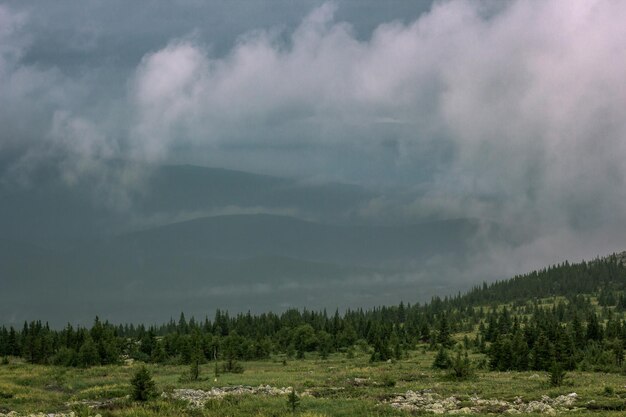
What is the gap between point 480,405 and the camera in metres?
36.5

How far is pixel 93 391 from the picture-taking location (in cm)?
5100

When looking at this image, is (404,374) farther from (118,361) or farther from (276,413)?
(118,361)

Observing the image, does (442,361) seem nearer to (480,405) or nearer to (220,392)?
(220,392)

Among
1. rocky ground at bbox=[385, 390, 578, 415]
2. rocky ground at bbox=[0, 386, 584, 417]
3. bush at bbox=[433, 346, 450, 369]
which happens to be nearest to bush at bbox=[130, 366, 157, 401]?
rocky ground at bbox=[0, 386, 584, 417]

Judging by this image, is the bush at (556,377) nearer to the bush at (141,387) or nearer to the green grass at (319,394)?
the green grass at (319,394)

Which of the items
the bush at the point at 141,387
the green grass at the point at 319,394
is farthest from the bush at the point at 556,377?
the bush at the point at 141,387

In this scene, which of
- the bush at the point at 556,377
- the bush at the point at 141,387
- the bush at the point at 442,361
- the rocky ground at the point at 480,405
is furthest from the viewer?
the bush at the point at 442,361

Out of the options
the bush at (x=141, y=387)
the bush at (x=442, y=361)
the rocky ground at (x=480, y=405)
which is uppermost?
the bush at (x=141, y=387)

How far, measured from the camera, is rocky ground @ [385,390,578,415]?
33625 millimetres

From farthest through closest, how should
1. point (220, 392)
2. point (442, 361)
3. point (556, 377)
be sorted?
point (442, 361) → point (220, 392) → point (556, 377)

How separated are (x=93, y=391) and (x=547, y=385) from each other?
38299 mm

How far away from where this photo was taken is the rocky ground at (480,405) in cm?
3362

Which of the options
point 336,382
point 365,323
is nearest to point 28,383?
point 336,382

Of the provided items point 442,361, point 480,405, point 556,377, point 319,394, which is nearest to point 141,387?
point 319,394
